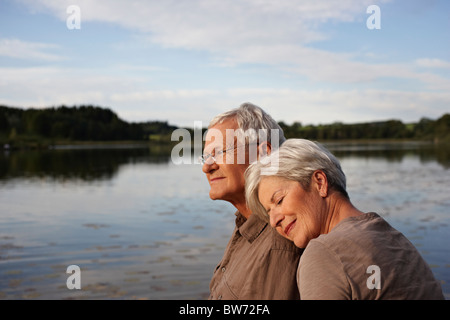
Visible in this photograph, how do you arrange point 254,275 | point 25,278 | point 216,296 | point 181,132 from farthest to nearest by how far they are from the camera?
1. point 25,278
2. point 181,132
3. point 216,296
4. point 254,275

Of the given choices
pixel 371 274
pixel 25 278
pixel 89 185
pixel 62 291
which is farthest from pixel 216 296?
pixel 89 185

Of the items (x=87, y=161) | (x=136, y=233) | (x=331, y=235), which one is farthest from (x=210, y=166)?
(x=87, y=161)

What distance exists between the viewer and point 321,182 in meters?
2.35

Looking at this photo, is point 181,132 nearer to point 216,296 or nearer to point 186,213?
point 216,296

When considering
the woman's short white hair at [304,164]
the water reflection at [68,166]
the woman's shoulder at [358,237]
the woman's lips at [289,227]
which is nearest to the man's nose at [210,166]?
the woman's short white hair at [304,164]

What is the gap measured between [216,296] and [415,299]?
1.25 metres

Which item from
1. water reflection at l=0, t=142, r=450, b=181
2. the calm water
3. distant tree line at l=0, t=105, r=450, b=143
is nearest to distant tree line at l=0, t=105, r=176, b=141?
distant tree line at l=0, t=105, r=450, b=143

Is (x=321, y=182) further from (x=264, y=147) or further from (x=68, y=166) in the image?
(x=68, y=166)

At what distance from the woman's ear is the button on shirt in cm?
37

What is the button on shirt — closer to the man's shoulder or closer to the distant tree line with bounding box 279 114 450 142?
the man's shoulder

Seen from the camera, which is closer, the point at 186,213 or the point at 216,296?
the point at 216,296

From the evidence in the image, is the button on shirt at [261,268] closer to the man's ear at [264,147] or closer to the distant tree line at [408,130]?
the man's ear at [264,147]

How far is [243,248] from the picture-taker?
2.88 m

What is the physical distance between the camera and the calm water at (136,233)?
7852 millimetres
